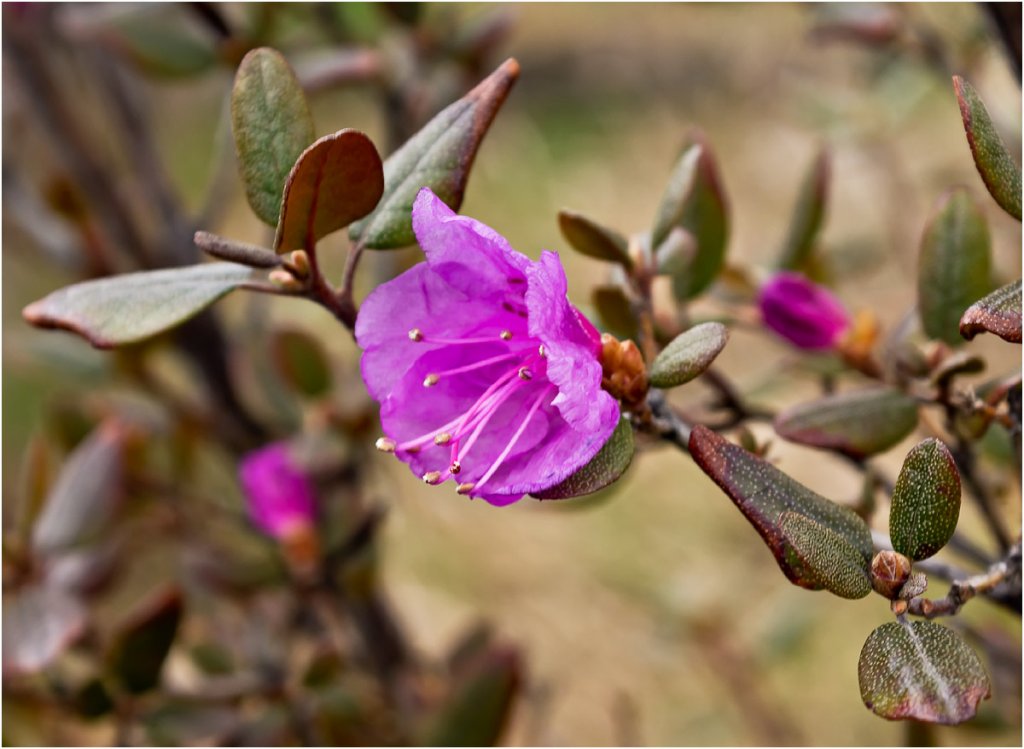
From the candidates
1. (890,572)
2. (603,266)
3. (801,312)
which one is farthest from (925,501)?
(603,266)

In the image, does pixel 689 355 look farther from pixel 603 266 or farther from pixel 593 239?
pixel 603 266

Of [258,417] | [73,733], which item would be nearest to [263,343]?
[258,417]

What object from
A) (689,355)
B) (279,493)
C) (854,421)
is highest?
(689,355)

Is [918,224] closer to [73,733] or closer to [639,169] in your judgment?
[639,169]

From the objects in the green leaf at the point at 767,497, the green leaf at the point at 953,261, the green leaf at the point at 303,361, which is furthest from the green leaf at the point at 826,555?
the green leaf at the point at 303,361

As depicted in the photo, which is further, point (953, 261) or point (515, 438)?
point (953, 261)

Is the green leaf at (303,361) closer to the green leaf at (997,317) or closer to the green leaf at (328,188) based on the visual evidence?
the green leaf at (328,188)

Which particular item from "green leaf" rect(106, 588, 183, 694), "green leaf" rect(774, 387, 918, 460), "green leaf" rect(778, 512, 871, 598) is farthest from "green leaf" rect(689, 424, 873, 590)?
"green leaf" rect(106, 588, 183, 694)

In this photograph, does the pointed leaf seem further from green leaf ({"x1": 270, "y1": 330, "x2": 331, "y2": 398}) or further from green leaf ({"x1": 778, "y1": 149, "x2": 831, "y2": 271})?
green leaf ({"x1": 778, "y1": 149, "x2": 831, "y2": 271})
